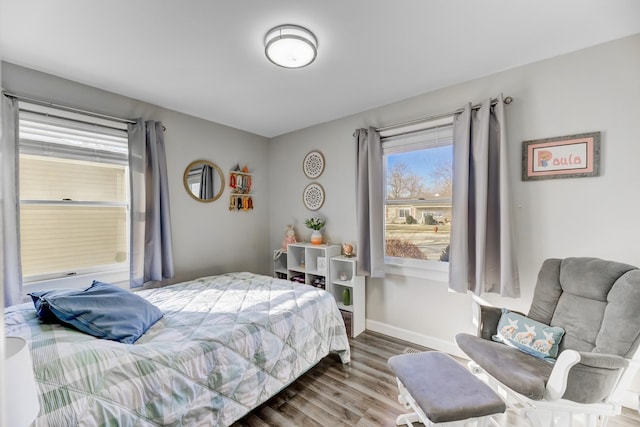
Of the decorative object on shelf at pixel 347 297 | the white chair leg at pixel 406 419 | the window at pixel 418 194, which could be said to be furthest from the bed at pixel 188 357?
the window at pixel 418 194

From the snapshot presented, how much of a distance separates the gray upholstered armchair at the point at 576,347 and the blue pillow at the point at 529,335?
4cm

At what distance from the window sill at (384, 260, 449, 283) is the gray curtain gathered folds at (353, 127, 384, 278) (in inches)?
5.8

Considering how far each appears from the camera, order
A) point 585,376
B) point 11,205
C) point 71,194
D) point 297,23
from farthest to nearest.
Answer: point 71,194, point 11,205, point 297,23, point 585,376

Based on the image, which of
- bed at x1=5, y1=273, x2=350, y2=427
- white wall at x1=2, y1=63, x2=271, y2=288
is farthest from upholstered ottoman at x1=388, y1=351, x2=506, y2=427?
white wall at x1=2, y1=63, x2=271, y2=288

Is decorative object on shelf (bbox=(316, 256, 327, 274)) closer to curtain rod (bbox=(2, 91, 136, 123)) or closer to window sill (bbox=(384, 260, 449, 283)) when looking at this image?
window sill (bbox=(384, 260, 449, 283))

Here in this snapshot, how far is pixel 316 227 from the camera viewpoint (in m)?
3.47

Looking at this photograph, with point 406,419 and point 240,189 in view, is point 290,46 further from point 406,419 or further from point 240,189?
point 406,419


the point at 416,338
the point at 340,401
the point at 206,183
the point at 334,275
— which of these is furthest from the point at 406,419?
the point at 206,183

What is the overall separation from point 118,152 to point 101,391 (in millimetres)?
2070

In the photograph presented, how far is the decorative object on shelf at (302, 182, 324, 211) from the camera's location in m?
3.57

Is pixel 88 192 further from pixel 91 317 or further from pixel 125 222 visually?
pixel 91 317

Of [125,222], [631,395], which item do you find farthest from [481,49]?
[125,222]

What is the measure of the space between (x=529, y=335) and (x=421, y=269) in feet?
3.45

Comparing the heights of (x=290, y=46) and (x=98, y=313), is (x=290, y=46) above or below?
above
